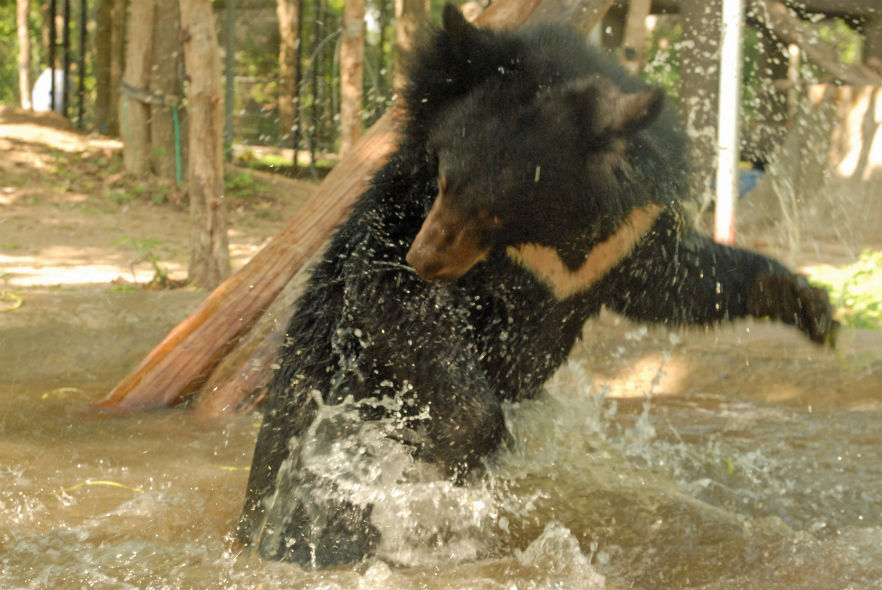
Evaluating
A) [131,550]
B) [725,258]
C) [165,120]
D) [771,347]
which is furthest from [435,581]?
[165,120]

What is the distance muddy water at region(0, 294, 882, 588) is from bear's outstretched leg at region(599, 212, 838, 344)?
1.64ft

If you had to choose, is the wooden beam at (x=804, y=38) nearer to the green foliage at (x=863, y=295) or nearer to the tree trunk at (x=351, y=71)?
the green foliage at (x=863, y=295)

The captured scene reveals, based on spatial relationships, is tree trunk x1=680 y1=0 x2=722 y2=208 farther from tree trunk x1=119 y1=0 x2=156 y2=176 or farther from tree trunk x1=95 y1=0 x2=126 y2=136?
tree trunk x1=95 y1=0 x2=126 y2=136

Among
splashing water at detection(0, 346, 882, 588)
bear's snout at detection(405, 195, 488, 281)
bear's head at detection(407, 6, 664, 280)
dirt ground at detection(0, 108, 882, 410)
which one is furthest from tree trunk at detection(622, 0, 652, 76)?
bear's snout at detection(405, 195, 488, 281)

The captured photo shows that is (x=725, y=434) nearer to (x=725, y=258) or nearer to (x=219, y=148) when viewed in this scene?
(x=725, y=258)

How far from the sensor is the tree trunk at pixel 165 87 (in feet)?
28.3

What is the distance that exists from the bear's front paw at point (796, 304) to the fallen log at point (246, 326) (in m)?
1.30

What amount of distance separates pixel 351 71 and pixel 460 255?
4526 mm

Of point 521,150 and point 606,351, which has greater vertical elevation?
point 521,150

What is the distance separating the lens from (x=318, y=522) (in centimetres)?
245

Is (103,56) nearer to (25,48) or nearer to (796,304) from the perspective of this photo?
(25,48)

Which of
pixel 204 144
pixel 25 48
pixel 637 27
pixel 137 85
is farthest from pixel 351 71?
pixel 25 48

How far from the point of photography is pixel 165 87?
8742 millimetres

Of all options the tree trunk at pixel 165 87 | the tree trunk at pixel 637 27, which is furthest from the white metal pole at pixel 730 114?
the tree trunk at pixel 165 87
